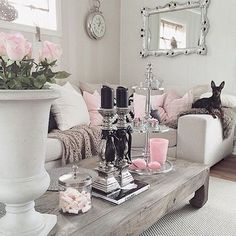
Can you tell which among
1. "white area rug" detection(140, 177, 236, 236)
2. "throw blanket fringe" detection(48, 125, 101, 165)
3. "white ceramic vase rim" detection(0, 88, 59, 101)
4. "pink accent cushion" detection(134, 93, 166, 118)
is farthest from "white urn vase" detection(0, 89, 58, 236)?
"pink accent cushion" detection(134, 93, 166, 118)

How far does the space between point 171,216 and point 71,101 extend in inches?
56.5

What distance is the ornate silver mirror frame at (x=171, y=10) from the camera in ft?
11.3

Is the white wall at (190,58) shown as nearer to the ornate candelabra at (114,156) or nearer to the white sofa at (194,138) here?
the white sofa at (194,138)

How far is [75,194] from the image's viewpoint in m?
1.17

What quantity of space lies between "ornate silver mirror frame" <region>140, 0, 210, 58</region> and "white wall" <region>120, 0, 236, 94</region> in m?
0.06

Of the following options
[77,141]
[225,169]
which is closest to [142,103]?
[77,141]

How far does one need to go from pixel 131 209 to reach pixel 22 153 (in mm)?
567

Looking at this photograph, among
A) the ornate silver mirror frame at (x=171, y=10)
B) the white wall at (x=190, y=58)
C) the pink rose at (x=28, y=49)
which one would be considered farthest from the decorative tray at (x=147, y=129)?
the ornate silver mirror frame at (x=171, y=10)

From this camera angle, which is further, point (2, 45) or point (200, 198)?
point (200, 198)

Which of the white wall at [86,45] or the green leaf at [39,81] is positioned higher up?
the white wall at [86,45]

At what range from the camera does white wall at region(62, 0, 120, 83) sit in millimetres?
3508

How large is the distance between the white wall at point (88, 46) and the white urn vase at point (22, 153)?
2704mm

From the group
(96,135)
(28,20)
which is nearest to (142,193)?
(96,135)

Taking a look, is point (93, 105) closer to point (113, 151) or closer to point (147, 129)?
point (147, 129)
